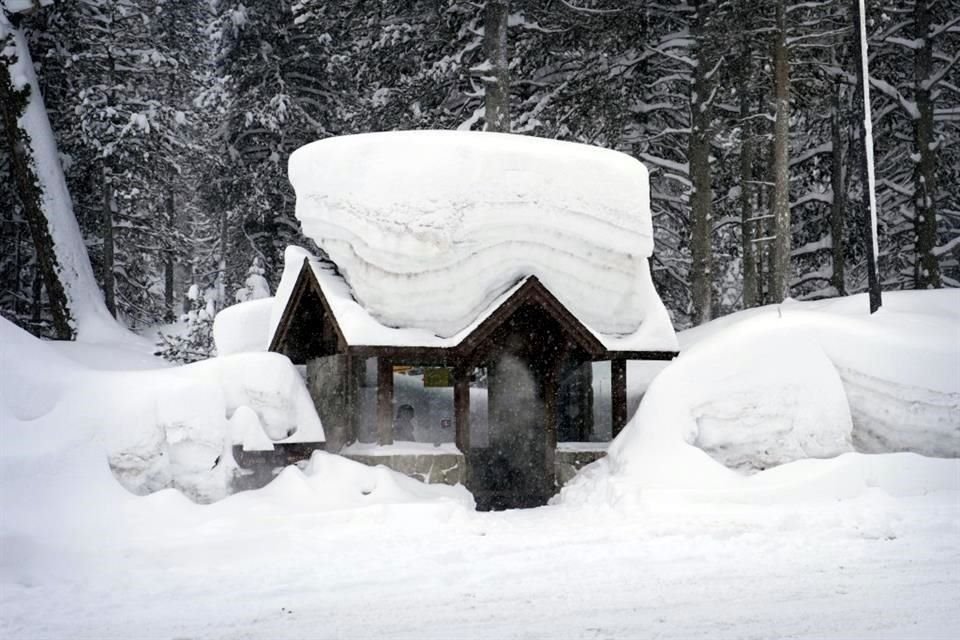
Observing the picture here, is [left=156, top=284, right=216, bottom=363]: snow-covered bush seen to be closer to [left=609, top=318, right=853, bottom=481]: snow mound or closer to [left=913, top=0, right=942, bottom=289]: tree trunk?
[left=609, top=318, right=853, bottom=481]: snow mound

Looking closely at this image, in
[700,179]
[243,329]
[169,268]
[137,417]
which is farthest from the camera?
[169,268]

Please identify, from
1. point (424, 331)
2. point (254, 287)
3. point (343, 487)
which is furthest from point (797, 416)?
point (254, 287)

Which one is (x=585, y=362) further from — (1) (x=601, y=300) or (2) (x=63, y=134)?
(2) (x=63, y=134)

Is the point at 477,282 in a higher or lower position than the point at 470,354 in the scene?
higher

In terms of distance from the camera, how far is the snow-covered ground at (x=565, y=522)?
22.6ft

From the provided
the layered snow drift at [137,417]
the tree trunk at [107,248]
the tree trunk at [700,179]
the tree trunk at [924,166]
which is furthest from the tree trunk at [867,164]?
the tree trunk at [107,248]

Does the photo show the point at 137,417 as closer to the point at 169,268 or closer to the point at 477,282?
the point at 477,282

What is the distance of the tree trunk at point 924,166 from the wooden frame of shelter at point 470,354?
7.12 m

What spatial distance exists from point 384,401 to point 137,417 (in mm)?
3751

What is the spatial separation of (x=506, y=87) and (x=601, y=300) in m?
5.51

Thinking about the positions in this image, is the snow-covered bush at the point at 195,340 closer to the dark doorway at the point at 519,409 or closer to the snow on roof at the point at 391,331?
the snow on roof at the point at 391,331

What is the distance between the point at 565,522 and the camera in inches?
435

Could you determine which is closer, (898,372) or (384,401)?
(898,372)

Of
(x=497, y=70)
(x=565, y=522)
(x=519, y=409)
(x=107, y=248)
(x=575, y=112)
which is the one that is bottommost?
(x=565, y=522)
